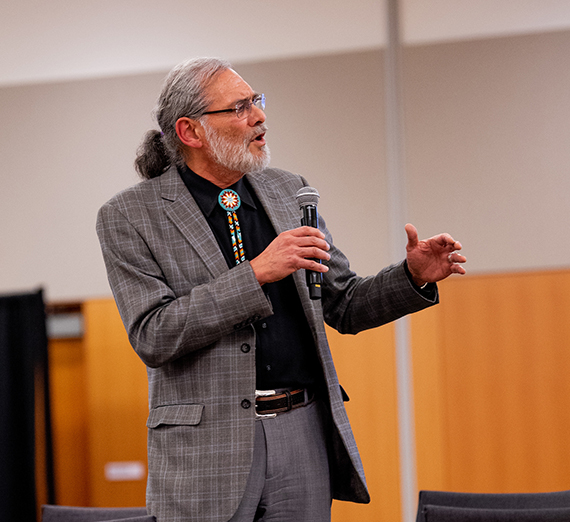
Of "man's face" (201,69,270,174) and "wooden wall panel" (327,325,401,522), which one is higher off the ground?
"man's face" (201,69,270,174)

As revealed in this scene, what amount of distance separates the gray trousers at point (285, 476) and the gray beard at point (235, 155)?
2.00ft

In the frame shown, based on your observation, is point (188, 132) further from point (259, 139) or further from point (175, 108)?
point (259, 139)

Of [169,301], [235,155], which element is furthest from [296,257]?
[235,155]

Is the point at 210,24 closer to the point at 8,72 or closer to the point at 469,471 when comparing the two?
the point at 8,72

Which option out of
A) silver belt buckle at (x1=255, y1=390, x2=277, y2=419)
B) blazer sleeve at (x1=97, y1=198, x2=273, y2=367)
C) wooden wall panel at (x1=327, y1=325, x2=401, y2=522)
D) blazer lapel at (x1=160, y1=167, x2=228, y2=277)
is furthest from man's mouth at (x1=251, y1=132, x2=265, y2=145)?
wooden wall panel at (x1=327, y1=325, x2=401, y2=522)

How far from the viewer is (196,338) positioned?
1323mm

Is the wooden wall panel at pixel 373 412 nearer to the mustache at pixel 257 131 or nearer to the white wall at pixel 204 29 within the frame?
the white wall at pixel 204 29

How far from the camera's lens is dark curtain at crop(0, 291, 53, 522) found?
2.88 m

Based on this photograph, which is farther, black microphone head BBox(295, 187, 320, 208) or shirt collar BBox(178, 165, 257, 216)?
shirt collar BBox(178, 165, 257, 216)

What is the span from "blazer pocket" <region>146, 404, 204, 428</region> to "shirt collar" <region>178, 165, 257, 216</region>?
469 mm

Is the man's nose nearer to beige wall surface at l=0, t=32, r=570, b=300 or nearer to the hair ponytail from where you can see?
the hair ponytail

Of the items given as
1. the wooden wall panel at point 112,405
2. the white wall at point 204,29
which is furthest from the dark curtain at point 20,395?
the white wall at point 204,29

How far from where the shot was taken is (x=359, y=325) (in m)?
1.61

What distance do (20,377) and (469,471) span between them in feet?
7.18
